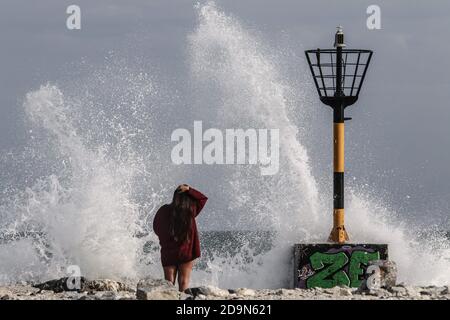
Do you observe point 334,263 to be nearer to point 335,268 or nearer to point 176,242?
point 335,268

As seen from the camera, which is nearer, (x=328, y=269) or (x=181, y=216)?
(x=181, y=216)

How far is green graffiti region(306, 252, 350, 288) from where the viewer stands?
15594 mm

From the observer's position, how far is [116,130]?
1798cm

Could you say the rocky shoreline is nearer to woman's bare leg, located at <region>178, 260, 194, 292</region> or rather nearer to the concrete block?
woman's bare leg, located at <region>178, 260, 194, 292</region>

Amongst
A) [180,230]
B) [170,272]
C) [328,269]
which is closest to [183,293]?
[180,230]

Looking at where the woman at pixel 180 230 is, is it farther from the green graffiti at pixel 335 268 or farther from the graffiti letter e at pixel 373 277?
the green graffiti at pixel 335 268

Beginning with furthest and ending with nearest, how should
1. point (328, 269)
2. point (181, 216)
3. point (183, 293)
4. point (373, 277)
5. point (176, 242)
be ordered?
point (328, 269) < point (373, 277) < point (176, 242) < point (181, 216) < point (183, 293)

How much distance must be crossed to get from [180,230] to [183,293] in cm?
121

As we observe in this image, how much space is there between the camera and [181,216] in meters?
12.7

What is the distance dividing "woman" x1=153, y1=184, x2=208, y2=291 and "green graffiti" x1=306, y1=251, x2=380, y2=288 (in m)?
3.14

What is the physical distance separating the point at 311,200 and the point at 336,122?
2.14m

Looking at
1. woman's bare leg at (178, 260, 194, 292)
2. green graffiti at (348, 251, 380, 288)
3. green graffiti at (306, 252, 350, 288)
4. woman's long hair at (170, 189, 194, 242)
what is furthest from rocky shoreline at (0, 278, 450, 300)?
green graffiti at (306, 252, 350, 288)
